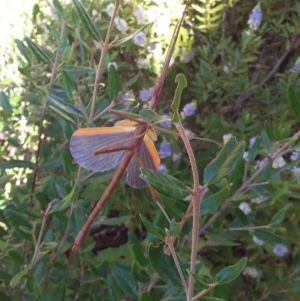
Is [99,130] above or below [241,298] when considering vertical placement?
above

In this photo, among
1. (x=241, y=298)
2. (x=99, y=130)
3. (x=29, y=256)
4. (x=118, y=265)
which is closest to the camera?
(x=99, y=130)

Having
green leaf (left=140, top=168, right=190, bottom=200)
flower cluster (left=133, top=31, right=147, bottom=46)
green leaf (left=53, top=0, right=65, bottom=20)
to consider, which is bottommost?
flower cluster (left=133, top=31, right=147, bottom=46)

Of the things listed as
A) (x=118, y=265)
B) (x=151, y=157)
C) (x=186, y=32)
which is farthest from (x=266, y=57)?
(x=151, y=157)

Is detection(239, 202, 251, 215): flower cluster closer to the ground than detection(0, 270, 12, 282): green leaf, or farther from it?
closer to the ground

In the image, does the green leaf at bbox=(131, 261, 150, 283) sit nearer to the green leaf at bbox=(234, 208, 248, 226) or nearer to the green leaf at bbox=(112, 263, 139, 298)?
the green leaf at bbox=(112, 263, 139, 298)

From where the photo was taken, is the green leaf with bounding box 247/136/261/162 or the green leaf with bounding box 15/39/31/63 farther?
the green leaf with bounding box 15/39/31/63

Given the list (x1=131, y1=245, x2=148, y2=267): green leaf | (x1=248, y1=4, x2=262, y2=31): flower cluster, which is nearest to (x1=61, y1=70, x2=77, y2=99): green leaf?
(x1=131, y1=245, x2=148, y2=267): green leaf

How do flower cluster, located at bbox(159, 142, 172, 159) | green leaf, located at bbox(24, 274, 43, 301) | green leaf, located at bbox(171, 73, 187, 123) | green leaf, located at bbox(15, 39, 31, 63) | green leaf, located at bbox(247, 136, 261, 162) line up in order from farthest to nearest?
flower cluster, located at bbox(159, 142, 172, 159) → green leaf, located at bbox(15, 39, 31, 63) → green leaf, located at bbox(247, 136, 261, 162) → green leaf, located at bbox(24, 274, 43, 301) → green leaf, located at bbox(171, 73, 187, 123)

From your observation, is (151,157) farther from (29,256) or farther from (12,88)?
(12,88)
